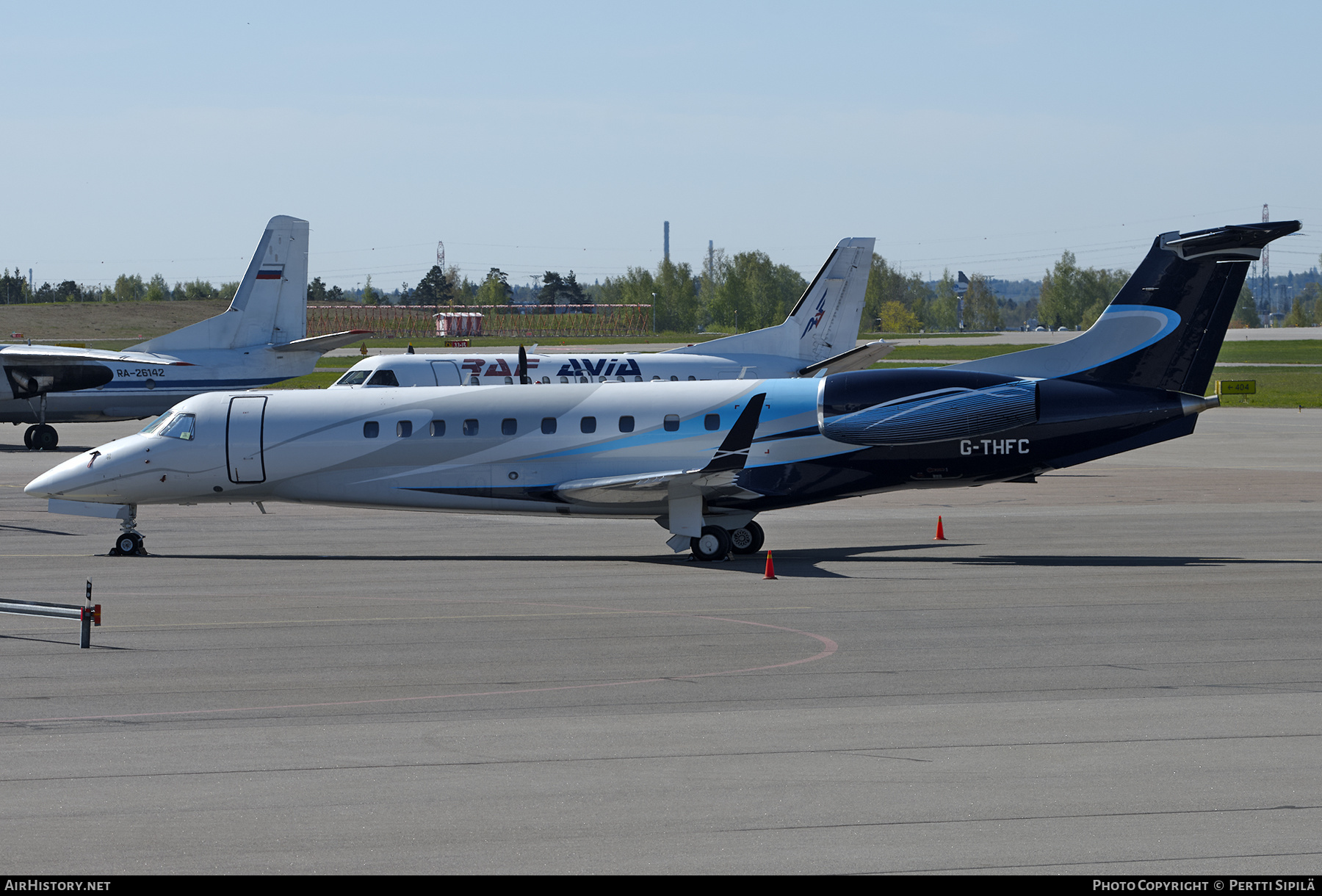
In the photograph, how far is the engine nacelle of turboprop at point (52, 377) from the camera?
161 feet

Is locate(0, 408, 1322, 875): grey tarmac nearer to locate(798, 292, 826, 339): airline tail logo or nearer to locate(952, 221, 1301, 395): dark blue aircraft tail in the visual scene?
locate(952, 221, 1301, 395): dark blue aircraft tail

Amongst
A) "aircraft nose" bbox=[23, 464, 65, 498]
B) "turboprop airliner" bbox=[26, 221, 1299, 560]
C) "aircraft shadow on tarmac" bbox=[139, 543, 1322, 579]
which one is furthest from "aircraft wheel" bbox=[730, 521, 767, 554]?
"aircraft nose" bbox=[23, 464, 65, 498]

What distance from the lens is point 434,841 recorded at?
9117mm

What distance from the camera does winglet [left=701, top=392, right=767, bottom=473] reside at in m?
23.7

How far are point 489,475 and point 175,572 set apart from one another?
18.5ft

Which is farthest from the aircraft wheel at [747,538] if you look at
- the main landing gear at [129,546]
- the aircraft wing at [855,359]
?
the aircraft wing at [855,359]

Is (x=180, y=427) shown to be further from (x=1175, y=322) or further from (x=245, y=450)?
(x=1175, y=322)

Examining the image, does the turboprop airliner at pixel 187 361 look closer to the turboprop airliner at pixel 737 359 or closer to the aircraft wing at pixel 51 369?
the aircraft wing at pixel 51 369

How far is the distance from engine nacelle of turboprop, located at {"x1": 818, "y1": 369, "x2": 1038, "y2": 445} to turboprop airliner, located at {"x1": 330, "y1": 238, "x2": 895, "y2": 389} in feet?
51.3

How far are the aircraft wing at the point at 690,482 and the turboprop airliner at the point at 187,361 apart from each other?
26588 mm

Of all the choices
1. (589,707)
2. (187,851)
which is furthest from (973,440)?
(187,851)

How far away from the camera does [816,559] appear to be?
24.4 meters

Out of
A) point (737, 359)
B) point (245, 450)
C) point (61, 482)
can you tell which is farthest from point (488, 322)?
point (61, 482)

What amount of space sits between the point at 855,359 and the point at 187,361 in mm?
25838
